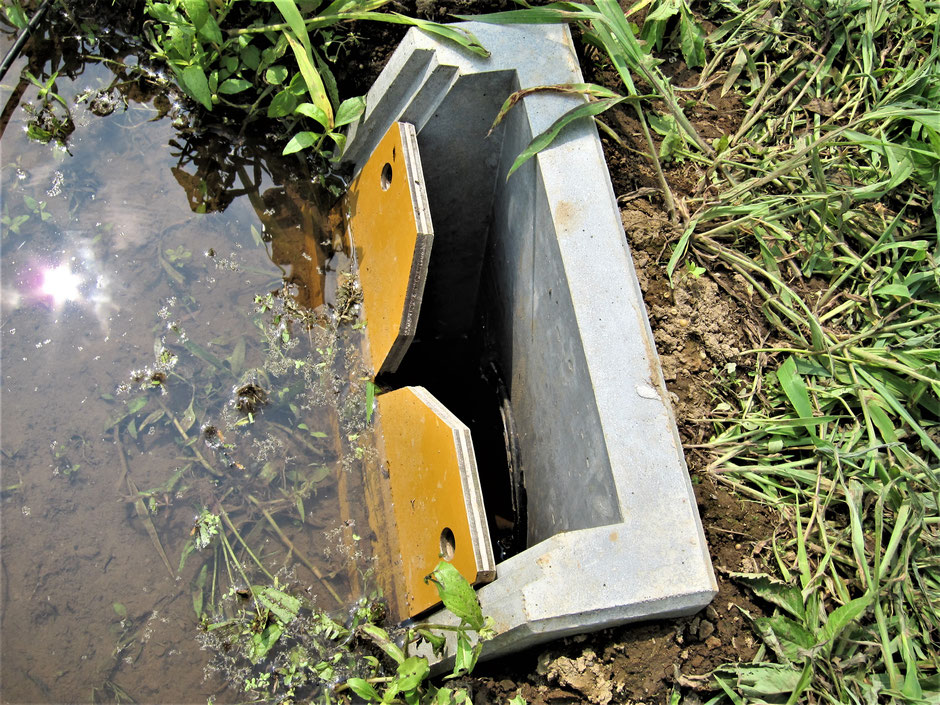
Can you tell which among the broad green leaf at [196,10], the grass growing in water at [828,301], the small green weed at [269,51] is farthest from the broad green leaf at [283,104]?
the grass growing in water at [828,301]

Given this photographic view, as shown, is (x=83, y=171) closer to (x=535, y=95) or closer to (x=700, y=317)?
(x=535, y=95)

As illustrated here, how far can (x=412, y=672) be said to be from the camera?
1.72m

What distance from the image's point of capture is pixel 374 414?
7.92ft

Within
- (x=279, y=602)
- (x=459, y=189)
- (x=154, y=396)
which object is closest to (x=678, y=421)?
(x=459, y=189)

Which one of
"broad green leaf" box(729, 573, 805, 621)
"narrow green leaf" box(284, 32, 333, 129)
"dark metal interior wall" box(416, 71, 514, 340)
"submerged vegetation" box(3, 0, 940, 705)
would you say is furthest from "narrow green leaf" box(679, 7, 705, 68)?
"broad green leaf" box(729, 573, 805, 621)

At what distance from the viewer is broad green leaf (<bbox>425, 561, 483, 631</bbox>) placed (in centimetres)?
159

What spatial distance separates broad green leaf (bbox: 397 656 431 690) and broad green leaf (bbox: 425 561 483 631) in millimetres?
237

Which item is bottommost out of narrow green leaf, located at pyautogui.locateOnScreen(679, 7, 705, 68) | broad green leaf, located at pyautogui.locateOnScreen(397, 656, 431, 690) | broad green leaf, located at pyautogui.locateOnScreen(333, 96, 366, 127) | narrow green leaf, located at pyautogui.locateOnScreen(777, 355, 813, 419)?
broad green leaf, located at pyautogui.locateOnScreen(397, 656, 431, 690)

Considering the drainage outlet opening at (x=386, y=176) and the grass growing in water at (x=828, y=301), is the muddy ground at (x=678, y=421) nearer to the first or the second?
the grass growing in water at (x=828, y=301)

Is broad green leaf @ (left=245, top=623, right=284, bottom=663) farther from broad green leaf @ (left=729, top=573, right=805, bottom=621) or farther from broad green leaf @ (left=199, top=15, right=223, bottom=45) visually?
broad green leaf @ (left=199, top=15, right=223, bottom=45)

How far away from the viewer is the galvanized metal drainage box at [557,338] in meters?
1.51

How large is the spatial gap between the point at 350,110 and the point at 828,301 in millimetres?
1692

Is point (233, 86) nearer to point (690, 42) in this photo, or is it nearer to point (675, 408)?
point (690, 42)

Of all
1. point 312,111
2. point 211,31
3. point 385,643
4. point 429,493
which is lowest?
point 385,643
